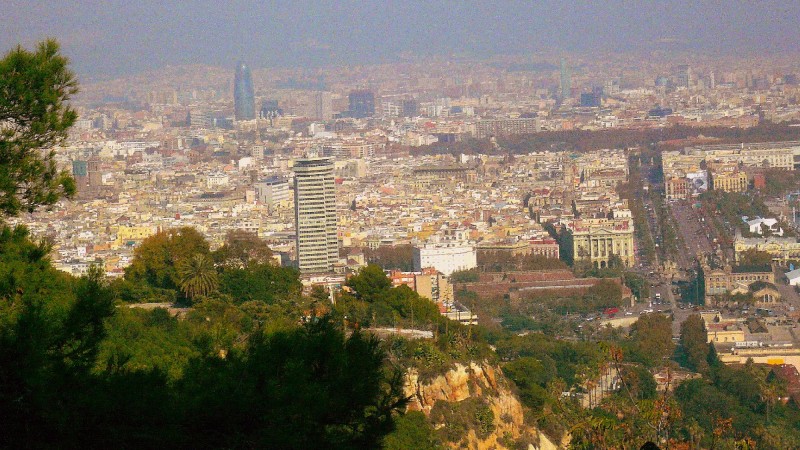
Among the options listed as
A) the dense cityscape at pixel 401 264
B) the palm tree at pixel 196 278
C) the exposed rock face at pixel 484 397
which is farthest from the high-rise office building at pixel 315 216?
the exposed rock face at pixel 484 397

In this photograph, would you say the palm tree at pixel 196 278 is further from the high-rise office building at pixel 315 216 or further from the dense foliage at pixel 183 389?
the high-rise office building at pixel 315 216

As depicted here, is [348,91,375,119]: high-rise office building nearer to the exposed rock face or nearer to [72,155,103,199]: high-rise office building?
[72,155,103,199]: high-rise office building

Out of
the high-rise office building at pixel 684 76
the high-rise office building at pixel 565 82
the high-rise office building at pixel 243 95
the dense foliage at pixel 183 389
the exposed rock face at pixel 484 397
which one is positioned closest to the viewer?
the dense foliage at pixel 183 389

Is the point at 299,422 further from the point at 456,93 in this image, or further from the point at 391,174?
the point at 456,93

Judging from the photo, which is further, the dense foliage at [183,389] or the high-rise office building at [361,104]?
the high-rise office building at [361,104]

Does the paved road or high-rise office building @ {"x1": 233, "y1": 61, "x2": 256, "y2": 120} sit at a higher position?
high-rise office building @ {"x1": 233, "y1": 61, "x2": 256, "y2": 120}

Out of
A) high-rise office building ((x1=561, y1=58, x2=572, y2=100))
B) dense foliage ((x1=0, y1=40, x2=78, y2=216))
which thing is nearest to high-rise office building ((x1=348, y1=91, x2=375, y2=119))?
high-rise office building ((x1=561, y1=58, x2=572, y2=100))

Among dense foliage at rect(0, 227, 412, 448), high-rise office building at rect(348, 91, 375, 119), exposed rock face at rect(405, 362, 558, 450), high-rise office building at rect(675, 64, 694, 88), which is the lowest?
exposed rock face at rect(405, 362, 558, 450)
